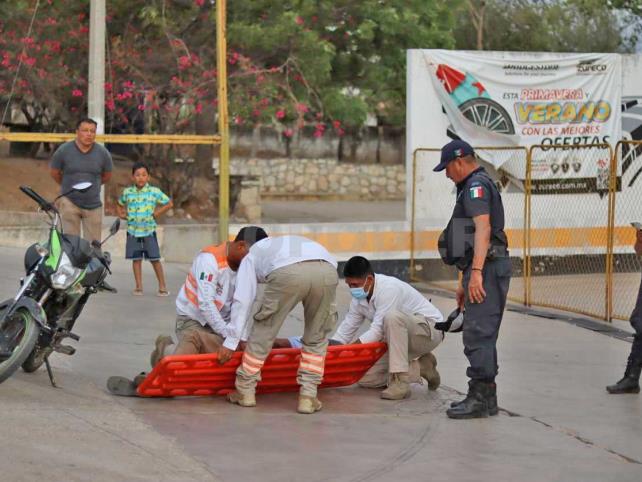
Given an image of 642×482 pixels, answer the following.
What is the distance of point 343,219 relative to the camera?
84.7 feet

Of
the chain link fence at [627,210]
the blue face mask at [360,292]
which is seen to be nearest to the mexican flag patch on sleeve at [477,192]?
the blue face mask at [360,292]

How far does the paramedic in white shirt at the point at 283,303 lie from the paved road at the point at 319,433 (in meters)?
0.25

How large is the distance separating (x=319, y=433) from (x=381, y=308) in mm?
1331

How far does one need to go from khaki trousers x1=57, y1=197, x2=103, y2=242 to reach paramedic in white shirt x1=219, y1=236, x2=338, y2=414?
4179 millimetres

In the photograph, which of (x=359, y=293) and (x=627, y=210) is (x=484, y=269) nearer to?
(x=359, y=293)

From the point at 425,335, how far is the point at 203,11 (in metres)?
13.1

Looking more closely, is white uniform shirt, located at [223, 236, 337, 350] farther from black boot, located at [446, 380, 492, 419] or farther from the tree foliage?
the tree foliage

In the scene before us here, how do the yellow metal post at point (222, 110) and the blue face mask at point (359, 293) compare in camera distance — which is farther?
the yellow metal post at point (222, 110)

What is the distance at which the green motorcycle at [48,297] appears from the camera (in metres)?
7.52

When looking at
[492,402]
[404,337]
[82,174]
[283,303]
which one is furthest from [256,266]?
[82,174]

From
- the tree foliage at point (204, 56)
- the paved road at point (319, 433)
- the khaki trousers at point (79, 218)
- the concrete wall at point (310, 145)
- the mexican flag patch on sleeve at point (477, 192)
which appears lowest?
the paved road at point (319, 433)

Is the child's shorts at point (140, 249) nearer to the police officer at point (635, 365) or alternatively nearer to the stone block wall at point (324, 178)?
the police officer at point (635, 365)

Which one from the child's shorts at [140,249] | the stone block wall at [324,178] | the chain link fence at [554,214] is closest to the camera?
the child's shorts at [140,249]

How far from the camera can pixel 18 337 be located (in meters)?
7.59
